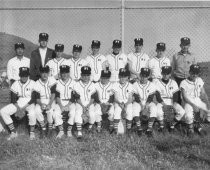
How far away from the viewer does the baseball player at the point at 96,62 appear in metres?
7.90

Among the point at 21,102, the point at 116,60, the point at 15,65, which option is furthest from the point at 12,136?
the point at 116,60

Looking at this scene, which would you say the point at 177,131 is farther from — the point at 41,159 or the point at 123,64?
the point at 41,159

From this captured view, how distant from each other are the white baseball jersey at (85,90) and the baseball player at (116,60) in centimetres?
75

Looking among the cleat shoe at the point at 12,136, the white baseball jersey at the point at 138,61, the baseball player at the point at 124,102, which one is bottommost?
the cleat shoe at the point at 12,136

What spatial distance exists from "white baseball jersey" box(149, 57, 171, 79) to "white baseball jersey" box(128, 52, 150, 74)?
0.14m

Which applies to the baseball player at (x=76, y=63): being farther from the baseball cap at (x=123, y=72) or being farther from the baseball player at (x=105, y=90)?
the baseball cap at (x=123, y=72)

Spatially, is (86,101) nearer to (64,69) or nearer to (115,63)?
(64,69)

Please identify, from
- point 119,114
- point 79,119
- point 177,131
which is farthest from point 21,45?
point 177,131

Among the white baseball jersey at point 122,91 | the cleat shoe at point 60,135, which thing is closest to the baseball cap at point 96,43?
the white baseball jersey at point 122,91

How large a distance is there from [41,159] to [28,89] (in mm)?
1980

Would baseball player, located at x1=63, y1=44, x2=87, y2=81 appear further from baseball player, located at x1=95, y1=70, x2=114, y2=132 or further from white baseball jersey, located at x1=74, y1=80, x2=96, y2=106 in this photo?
baseball player, located at x1=95, y1=70, x2=114, y2=132

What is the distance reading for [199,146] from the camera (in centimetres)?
633

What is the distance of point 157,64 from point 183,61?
0.57 metres

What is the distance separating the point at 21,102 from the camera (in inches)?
282
